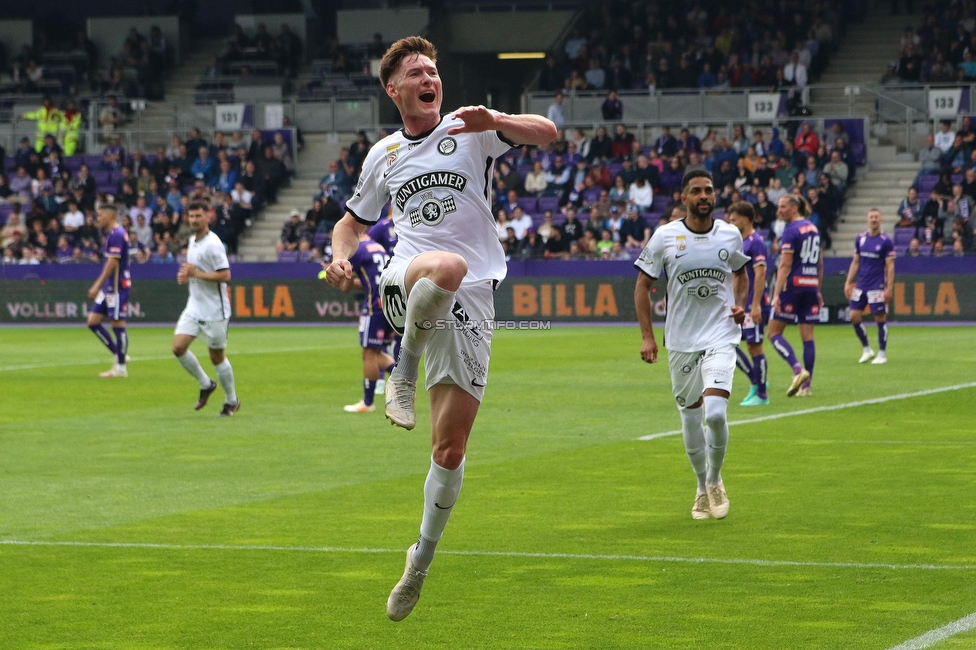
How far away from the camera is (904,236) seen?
3334 centimetres

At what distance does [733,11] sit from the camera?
42.0 m

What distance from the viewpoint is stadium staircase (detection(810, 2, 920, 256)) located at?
3603 cm

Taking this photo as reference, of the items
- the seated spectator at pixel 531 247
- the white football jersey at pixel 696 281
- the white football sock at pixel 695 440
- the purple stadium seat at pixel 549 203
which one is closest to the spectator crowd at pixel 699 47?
the purple stadium seat at pixel 549 203

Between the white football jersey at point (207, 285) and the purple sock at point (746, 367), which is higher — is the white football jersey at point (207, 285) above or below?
above

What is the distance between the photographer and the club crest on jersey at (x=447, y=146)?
6.59m

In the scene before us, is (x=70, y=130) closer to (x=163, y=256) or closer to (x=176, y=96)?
(x=176, y=96)

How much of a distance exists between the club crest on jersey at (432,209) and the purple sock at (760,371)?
10863 mm

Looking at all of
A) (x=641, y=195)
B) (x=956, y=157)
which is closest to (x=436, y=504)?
(x=641, y=195)

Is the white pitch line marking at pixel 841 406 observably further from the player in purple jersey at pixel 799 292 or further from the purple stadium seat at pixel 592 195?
the purple stadium seat at pixel 592 195

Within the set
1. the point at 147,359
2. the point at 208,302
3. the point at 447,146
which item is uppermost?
the point at 447,146

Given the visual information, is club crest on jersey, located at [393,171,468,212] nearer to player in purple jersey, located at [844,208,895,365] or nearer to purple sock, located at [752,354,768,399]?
purple sock, located at [752,354,768,399]

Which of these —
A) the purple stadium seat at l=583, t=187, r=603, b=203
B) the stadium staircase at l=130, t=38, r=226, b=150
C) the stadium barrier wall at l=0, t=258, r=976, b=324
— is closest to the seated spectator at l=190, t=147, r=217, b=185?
the stadium staircase at l=130, t=38, r=226, b=150

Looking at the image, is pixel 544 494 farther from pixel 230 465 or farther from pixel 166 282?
pixel 166 282

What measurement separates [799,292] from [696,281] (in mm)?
8280
